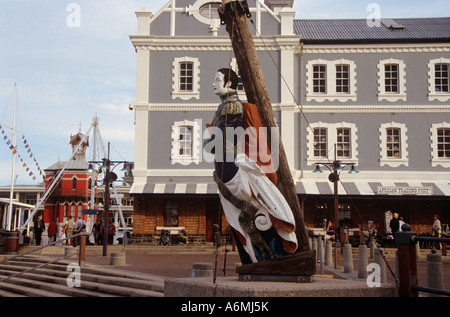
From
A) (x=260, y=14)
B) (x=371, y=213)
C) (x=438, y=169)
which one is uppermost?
(x=260, y=14)

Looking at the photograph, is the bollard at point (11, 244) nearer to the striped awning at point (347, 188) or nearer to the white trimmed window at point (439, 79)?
the striped awning at point (347, 188)

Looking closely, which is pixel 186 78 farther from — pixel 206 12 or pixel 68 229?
pixel 68 229

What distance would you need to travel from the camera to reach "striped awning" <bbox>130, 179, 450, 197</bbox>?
89.9ft

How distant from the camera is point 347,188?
2747 centimetres

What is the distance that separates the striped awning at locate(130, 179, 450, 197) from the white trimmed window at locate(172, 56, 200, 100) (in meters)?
5.13

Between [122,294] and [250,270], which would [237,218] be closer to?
[250,270]

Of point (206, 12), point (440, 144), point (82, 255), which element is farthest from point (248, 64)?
Result: point (440, 144)

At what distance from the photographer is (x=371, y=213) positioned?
2856cm

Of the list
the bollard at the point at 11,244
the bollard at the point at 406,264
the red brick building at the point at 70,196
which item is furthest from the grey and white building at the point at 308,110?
the red brick building at the point at 70,196

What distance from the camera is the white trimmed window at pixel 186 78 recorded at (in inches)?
1159

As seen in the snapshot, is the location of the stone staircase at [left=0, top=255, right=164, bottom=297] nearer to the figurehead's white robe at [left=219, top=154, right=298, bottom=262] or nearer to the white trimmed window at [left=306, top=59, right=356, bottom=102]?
the figurehead's white robe at [left=219, top=154, right=298, bottom=262]

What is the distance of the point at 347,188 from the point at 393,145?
407cm
